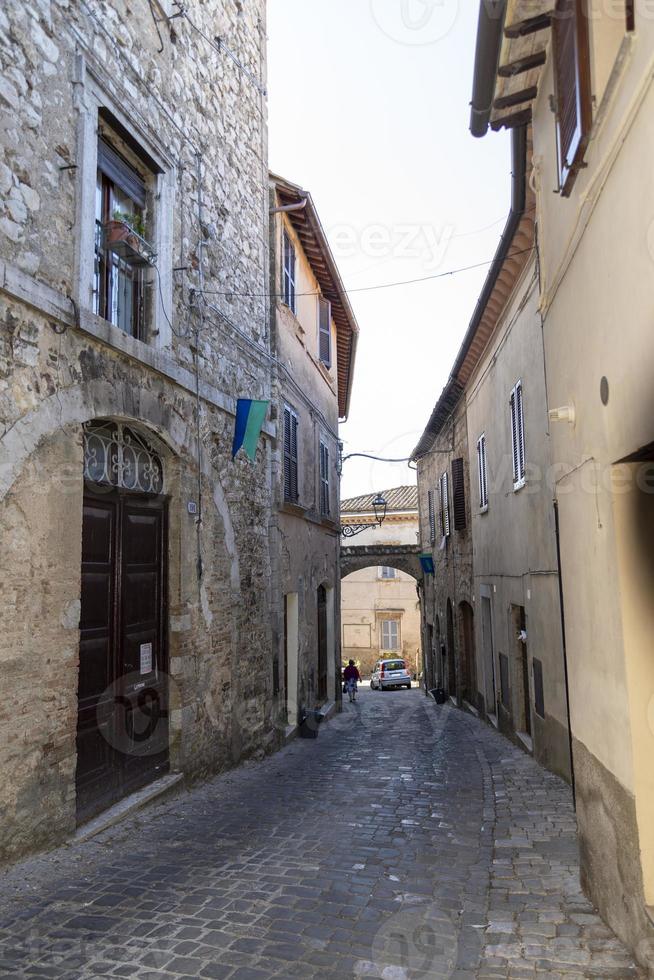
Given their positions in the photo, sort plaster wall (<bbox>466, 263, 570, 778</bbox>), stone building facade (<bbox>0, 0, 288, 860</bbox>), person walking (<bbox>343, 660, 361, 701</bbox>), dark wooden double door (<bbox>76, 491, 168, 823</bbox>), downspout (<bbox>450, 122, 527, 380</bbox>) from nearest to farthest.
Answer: stone building facade (<bbox>0, 0, 288, 860</bbox>), dark wooden double door (<bbox>76, 491, 168, 823</bbox>), downspout (<bbox>450, 122, 527, 380</bbox>), plaster wall (<bbox>466, 263, 570, 778</bbox>), person walking (<bbox>343, 660, 361, 701</bbox>)

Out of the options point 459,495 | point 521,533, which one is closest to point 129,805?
point 521,533

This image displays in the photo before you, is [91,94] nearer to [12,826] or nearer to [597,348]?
[597,348]

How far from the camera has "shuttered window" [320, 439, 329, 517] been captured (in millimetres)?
15493

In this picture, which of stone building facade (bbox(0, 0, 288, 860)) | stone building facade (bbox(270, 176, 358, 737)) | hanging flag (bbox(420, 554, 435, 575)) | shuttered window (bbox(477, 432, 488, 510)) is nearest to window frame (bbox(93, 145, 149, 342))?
stone building facade (bbox(0, 0, 288, 860))

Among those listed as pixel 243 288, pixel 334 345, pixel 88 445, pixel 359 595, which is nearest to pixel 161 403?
pixel 88 445

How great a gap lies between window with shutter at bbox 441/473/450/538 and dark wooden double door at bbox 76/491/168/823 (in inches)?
437

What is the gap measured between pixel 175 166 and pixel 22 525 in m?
4.65

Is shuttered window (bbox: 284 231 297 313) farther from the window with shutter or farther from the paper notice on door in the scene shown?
the paper notice on door

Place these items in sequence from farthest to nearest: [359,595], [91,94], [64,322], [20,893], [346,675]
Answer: [359,595]
[346,675]
[91,94]
[64,322]
[20,893]

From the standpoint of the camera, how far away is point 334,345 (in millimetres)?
18000

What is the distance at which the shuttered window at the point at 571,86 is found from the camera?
3584 millimetres

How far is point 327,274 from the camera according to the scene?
15.0 m

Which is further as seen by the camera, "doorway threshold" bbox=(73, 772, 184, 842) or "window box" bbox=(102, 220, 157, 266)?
"window box" bbox=(102, 220, 157, 266)

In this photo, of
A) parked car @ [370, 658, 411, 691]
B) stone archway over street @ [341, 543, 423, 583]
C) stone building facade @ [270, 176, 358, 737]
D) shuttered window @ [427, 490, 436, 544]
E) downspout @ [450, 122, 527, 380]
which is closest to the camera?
downspout @ [450, 122, 527, 380]
